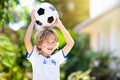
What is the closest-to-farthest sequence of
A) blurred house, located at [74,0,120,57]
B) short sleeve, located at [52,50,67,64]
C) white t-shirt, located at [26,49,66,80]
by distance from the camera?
white t-shirt, located at [26,49,66,80], short sleeve, located at [52,50,67,64], blurred house, located at [74,0,120,57]

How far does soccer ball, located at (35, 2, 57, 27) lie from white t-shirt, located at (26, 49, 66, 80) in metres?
0.31

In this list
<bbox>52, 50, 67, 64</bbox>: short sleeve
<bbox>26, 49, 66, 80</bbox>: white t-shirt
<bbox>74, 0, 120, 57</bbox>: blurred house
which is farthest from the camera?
<bbox>74, 0, 120, 57</bbox>: blurred house

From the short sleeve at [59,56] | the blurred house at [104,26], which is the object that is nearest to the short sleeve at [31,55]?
the short sleeve at [59,56]

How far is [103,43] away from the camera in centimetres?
1667

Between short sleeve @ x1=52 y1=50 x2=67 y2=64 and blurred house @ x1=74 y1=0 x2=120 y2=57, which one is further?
blurred house @ x1=74 y1=0 x2=120 y2=57

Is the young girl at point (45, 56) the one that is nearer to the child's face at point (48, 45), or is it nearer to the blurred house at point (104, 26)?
the child's face at point (48, 45)

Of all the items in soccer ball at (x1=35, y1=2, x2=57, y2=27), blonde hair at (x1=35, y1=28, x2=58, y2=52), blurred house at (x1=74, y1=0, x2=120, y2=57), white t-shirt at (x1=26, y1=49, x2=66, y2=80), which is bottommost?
white t-shirt at (x1=26, y1=49, x2=66, y2=80)

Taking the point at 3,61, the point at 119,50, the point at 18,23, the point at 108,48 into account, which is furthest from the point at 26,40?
the point at 108,48

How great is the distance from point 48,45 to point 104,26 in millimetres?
13111

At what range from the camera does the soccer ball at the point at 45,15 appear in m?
4.08

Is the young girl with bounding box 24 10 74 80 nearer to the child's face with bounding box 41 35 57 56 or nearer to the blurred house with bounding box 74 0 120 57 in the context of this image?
the child's face with bounding box 41 35 57 56

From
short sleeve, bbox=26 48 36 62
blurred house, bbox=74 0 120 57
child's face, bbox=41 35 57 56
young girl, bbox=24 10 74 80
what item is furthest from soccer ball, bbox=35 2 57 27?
blurred house, bbox=74 0 120 57

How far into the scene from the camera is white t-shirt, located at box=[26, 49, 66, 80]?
158 inches

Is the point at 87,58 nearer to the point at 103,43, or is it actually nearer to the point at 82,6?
the point at 103,43
